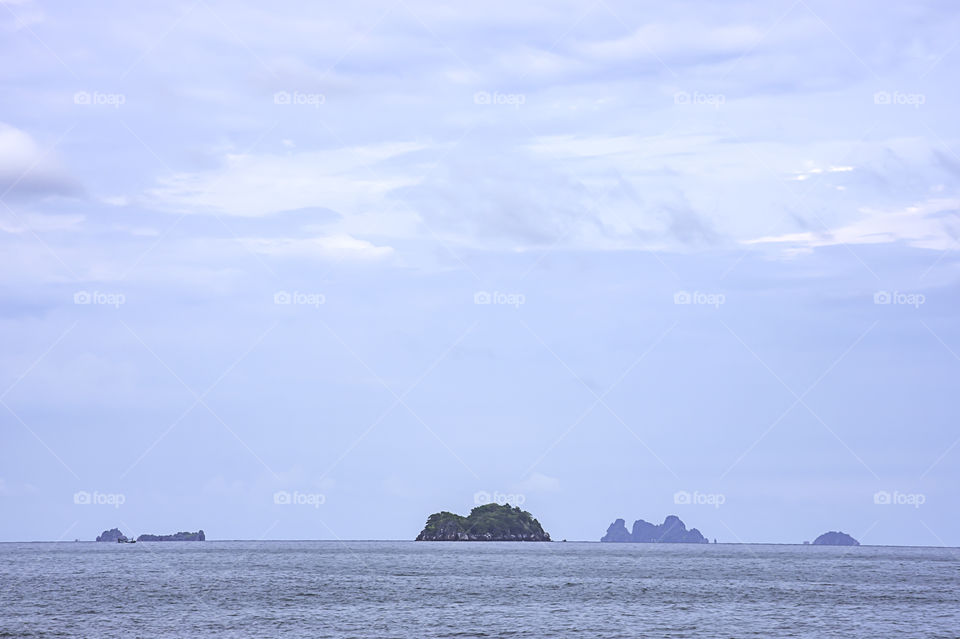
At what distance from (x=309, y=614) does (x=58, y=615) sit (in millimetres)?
19564

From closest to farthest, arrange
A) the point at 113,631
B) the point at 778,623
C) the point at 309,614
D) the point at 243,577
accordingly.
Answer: the point at 113,631, the point at 778,623, the point at 309,614, the point at 243,577

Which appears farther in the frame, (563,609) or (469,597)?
(469,597)

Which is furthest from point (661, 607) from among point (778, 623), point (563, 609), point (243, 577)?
point (243, 577)

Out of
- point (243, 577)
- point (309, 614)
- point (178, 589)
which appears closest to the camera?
point (309, 614)

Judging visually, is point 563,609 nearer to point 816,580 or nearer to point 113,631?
point 113,631

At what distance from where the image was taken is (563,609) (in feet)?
267

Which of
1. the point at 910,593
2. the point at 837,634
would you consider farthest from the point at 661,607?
the point at 910,593

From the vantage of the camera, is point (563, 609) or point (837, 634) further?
point (563, 609)

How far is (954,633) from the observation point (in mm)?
65812

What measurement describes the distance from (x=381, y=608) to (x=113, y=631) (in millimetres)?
24693

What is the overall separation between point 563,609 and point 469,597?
50.6 feet

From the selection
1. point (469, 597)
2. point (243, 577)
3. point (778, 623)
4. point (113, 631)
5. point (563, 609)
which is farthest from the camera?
point (243, 577)

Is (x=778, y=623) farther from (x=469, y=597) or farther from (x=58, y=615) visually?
(x=58, y=615)

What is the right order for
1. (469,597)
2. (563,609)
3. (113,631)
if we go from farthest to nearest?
(469,597)
(563,609)
(113,631)
